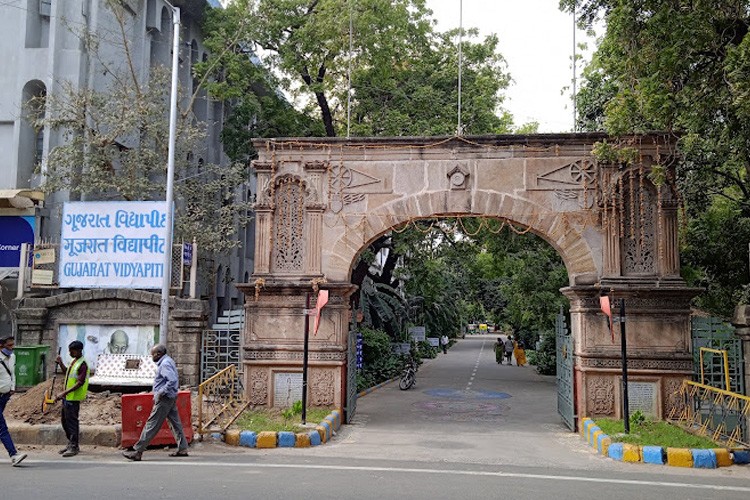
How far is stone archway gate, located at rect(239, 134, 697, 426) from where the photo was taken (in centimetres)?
1277

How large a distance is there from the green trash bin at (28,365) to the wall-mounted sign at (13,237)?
597 cm

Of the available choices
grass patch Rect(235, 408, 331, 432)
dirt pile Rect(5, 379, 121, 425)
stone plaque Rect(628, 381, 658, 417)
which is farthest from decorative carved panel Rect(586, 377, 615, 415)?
dirt pile Rect(5, 379, 121, 425)

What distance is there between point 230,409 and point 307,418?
1.58 m

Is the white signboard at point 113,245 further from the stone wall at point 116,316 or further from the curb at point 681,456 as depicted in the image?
the curb at point 681,456

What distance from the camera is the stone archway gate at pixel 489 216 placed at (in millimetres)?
12773

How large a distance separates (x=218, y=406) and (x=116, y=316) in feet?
12.5

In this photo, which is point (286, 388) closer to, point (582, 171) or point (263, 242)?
point (263, 242)

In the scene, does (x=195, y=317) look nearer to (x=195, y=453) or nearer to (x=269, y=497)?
(x=195, y=453)

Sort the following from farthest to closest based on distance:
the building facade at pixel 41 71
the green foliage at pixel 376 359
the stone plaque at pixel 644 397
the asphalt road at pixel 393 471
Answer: the green foliage at pixel 376 359
the building facade at pixel 41 71
the stone plaque at pixel 644 397
the asphalt road at pixel 393 471

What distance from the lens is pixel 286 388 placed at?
13367 mm

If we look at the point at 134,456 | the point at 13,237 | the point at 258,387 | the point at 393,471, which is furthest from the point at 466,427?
the point at 13,237

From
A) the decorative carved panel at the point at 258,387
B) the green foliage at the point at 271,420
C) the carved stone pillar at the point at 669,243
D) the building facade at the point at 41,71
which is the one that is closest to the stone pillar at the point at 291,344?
the decorative carved panel at the point at 258,387

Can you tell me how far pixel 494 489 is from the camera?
773cm

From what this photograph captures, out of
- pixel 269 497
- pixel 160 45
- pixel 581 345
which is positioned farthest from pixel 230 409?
pixel 160 45
